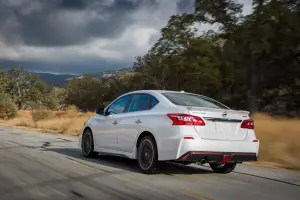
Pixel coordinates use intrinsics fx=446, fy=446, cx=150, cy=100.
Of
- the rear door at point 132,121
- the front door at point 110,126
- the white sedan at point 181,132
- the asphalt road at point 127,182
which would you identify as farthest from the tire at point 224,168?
the front door at point 110,126

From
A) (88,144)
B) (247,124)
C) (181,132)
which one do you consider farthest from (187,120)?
(88,144)

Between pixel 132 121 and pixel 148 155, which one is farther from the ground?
pixel 132 121

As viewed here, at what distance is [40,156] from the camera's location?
36.5 ft

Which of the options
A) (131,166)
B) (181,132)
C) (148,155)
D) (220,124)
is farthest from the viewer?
(131,166)

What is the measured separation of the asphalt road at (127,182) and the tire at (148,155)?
0.56ft

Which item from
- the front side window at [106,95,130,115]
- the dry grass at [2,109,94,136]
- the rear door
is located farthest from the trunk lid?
the dry grass at [2,109,94,136]

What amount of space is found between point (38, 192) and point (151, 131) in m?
2.55

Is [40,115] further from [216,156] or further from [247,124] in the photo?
[216,156]

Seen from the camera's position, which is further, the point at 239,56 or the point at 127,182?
the point at 239,56

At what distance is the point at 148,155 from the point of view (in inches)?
332

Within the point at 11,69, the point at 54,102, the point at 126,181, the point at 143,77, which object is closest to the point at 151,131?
the point at 126,181

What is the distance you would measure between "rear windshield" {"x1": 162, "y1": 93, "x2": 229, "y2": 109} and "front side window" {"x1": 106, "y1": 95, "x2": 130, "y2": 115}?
130cm

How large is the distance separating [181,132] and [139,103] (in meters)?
1.80

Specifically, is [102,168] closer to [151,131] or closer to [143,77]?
[151,131]
